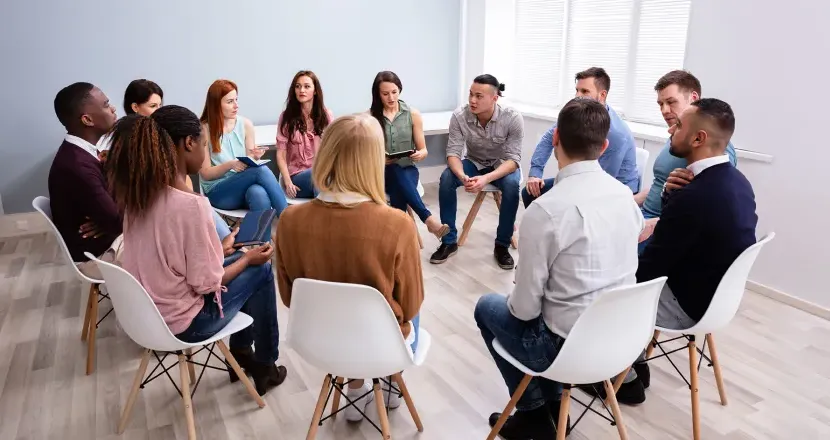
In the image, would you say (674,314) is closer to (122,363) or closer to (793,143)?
(793,143)

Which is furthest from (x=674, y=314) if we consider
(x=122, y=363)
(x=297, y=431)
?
(x=122, y=363)

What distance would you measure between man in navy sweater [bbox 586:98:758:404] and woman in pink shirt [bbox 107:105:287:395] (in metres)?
1.52

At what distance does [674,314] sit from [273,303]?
1.56 meters

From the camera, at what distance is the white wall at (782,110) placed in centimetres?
318

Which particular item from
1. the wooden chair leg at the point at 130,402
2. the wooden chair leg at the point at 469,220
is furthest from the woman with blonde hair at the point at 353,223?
the wooden chair leg at the point at 469,220

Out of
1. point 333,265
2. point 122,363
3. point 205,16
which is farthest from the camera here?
point 205,16

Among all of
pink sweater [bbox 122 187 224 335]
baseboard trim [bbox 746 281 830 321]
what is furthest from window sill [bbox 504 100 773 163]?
pink sweater [bbox 122 187 224 335]

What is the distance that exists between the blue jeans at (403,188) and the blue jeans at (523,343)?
6.64 ft

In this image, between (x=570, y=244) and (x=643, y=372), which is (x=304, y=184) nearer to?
(x=643, y=372)

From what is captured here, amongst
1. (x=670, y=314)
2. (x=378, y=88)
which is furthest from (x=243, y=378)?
(x=378, y=88)

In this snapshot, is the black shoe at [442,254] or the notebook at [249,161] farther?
the black shoe at [442,254]

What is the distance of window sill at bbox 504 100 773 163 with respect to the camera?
3471 millimetres

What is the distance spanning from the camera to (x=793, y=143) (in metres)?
3.29

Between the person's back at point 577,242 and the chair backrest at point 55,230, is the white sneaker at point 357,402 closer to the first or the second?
the person's back at point 577,242
